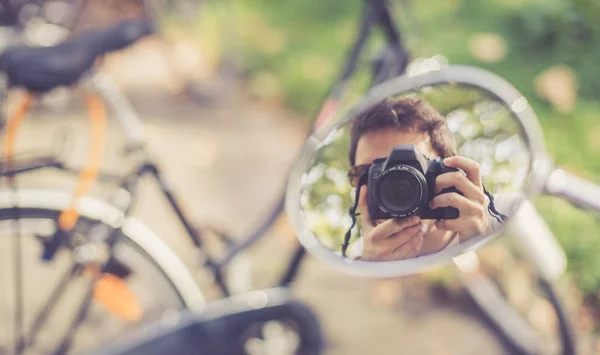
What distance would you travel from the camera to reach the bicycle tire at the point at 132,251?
1.50 meters

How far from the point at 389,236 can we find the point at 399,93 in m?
0.25

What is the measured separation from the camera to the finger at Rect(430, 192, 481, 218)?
0.73 meters

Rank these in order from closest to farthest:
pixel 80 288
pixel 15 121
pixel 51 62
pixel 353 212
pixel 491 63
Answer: pixel 353 212
pixel 51 62
pixel 15 121
pixel 80 288
pixel 491 63

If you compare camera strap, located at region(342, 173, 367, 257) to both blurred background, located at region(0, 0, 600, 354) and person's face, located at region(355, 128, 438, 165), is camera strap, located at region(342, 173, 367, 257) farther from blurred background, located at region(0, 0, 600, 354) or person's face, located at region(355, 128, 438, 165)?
blurred background, located at region(0, 0, 600, 354)

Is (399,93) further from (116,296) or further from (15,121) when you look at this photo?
(116,296)

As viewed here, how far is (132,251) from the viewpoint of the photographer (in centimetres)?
165

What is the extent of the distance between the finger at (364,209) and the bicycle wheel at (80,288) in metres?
0.98

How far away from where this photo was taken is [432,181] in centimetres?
73

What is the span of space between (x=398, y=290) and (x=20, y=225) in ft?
5.03

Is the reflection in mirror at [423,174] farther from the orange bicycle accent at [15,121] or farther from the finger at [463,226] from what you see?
the orange bicycle accent at [15,121]

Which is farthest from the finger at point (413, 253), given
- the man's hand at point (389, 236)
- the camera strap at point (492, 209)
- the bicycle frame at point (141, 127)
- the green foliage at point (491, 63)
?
the green foliage at point (491, 63)

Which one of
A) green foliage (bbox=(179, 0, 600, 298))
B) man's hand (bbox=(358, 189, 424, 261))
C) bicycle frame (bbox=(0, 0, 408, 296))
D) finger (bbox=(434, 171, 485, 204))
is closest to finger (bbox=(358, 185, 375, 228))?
man's hand (bbox=(358, 189, 424, 261))

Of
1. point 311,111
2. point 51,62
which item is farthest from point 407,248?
point 311,111

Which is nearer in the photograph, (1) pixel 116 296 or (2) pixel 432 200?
(2) pixel 432 200
